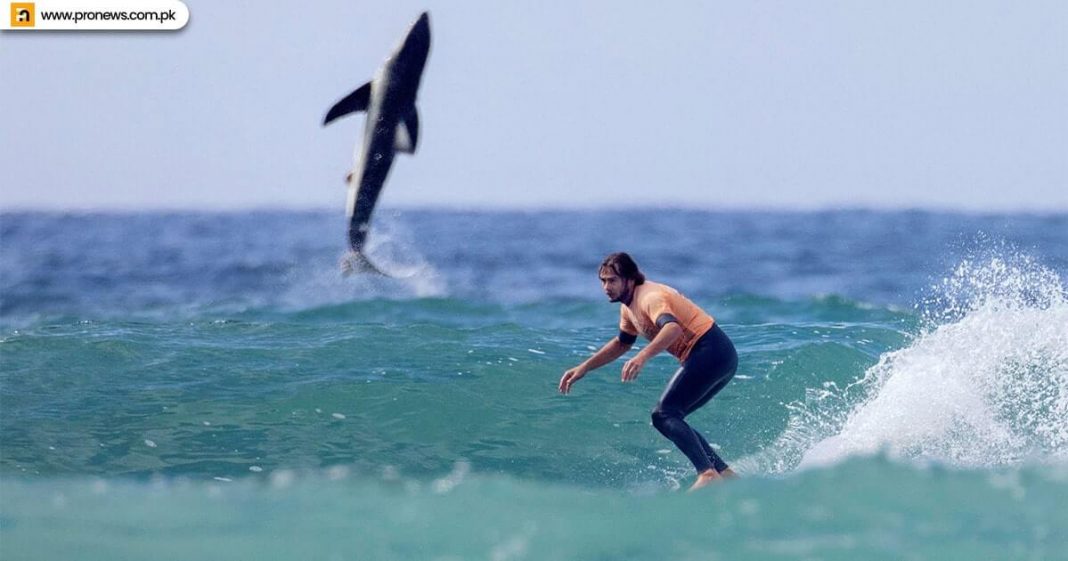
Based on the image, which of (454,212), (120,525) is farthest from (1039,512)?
(454,212)

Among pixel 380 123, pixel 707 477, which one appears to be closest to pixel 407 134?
pixel 380 123

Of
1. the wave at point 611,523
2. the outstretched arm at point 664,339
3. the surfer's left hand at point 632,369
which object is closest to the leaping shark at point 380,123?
the outstretched arm at point 664,339

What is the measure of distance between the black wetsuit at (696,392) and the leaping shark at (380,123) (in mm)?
3657

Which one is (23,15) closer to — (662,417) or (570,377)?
(570,377)

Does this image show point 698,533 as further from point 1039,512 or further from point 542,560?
point 1039,512

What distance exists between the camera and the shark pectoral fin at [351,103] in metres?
12.9

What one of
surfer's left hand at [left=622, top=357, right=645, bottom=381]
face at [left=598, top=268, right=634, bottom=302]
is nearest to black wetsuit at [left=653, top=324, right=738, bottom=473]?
face at [left=598, top=268, right=634, bottom=302]

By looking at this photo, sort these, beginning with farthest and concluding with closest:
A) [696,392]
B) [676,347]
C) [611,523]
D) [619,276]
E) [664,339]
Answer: [676,347] → [696,392] → [619,276] → [664,339] → [611,523]

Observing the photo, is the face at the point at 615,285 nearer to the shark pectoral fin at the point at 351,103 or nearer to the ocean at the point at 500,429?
the ocean at the point at 500,429

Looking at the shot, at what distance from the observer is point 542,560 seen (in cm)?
841

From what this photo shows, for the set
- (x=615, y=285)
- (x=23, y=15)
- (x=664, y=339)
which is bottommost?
(x=664, y=339)

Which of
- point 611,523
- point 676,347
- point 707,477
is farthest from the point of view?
point 676,347

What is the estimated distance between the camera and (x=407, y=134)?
1296 cm

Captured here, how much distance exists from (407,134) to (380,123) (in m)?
0.29
